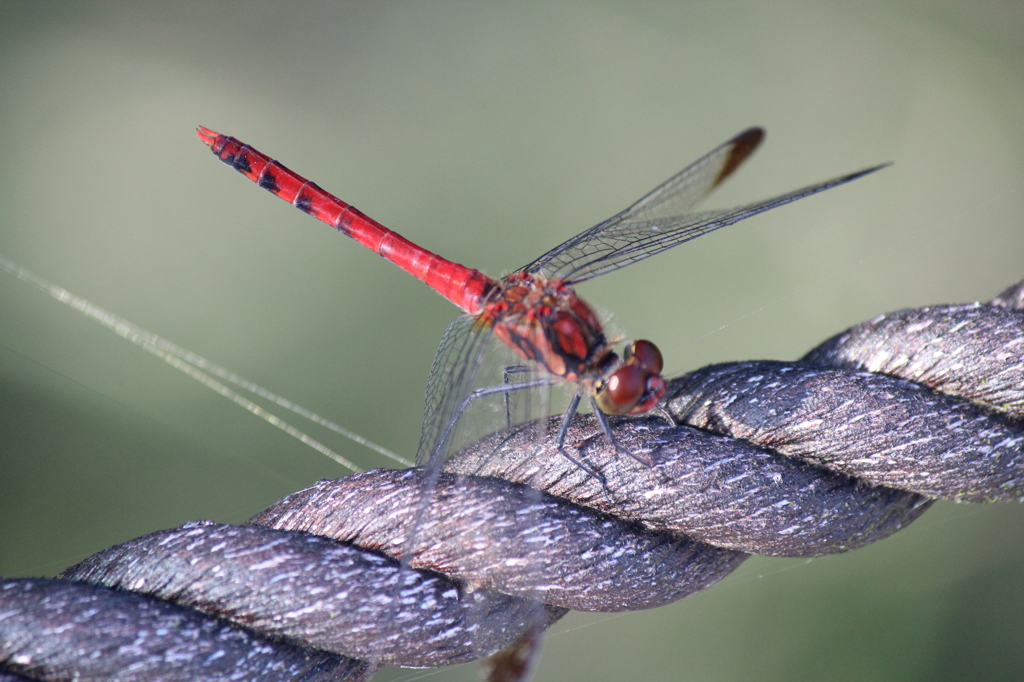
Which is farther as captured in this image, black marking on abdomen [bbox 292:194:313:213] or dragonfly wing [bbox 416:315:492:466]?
black marking on abdomen [bbox 292:194:313:213]

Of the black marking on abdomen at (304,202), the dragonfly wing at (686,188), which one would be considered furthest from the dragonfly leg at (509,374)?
the black marking on abdomen at (304,202)

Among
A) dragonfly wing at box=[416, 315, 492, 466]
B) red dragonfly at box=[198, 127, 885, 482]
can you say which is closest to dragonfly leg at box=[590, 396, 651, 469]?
red dragonfly at box=[198, 127, 885, 482]

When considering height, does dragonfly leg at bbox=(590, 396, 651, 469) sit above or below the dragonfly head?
below

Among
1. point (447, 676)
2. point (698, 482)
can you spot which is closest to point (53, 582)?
point (698, 482)

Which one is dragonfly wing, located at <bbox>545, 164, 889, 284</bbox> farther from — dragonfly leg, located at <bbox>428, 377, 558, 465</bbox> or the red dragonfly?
dragonfly leg, located at <bbox>428, 377, 558, 465</bbox>

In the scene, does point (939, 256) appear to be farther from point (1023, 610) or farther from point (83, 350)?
point (83, 350)

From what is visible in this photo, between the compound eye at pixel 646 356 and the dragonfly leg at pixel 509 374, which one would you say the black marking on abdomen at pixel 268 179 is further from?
the compound eye at pixel 646 356

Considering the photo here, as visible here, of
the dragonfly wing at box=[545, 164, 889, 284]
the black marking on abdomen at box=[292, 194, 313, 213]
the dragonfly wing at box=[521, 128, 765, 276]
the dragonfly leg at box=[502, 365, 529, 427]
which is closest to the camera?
the dragonfly leg at box=[502, 365, 529, 427]
